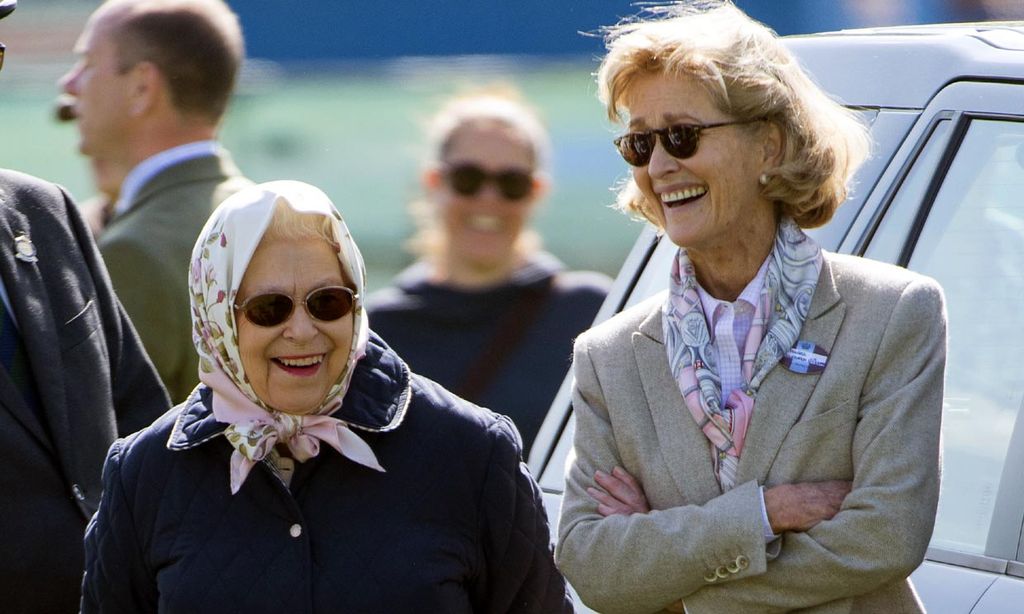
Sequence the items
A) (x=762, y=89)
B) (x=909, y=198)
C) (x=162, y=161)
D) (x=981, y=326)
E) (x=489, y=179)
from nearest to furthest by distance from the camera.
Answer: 1. (x=762, y=89)
2. (x=981, y=326)
3. (x=909, y=198)
4. (x=162, y=161)
5. (x=489, y=179)

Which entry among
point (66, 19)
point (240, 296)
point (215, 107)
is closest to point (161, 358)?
point (215, 107)

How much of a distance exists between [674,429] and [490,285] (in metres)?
2.29

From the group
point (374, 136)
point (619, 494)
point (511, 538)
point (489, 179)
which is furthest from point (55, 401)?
point (374, 136)

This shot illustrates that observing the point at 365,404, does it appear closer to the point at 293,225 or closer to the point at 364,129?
the point at 293,225

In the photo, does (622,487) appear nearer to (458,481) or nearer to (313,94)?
(458,481)

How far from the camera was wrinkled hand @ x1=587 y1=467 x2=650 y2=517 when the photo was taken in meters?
2.71

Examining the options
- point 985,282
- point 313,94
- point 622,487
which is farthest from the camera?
point 313,94

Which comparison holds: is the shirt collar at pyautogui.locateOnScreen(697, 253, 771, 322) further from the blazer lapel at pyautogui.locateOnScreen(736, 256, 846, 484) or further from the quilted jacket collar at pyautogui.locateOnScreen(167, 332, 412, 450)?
the quilted jacket collar at pyautogui.locateOnScreen(167, 332, 412, 450)

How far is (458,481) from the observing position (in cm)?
258

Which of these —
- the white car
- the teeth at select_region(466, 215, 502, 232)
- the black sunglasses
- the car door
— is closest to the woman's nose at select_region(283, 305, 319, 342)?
the black sunglasses

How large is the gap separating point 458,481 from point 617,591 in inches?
13.1

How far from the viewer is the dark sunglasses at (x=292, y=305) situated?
8.32ft

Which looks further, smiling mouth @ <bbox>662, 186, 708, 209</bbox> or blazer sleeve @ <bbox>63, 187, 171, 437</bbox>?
blazer sleeve @ <bbox>63, 187, 171, 437</bbox>

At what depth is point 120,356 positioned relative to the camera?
3.28 metres
